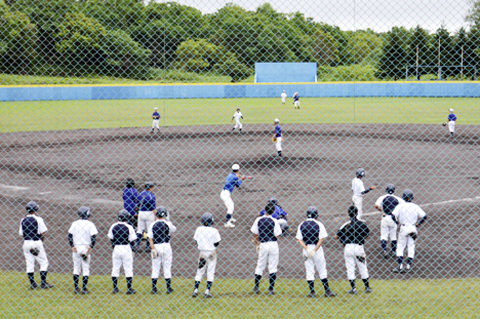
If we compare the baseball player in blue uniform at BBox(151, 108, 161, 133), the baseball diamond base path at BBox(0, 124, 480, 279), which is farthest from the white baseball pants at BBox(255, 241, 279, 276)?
the baseball player in blue uniform at BBox(151, 108, 161, 133)

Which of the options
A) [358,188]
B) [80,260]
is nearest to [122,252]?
[80,260]

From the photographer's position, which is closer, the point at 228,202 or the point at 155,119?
the point at 228,202

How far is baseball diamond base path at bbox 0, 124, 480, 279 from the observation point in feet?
36.2

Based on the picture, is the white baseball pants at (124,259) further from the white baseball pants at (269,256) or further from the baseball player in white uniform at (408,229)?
the baseball player in white uniform at (408,229)

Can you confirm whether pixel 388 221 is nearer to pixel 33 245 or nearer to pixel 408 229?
pixel 408 229

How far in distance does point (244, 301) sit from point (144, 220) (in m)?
3.90

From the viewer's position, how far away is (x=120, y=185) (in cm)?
1778

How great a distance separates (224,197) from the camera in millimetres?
13281

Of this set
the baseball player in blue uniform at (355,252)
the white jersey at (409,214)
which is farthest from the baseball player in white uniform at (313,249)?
the white jersey at (409,214)

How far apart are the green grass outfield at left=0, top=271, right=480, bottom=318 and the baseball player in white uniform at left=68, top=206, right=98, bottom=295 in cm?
32

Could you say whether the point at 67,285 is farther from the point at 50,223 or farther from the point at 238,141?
the point at 238,141

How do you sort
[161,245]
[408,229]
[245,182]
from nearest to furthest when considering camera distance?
[161,245] → [408,229] → [245,182]

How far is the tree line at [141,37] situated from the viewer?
9500 millimetres

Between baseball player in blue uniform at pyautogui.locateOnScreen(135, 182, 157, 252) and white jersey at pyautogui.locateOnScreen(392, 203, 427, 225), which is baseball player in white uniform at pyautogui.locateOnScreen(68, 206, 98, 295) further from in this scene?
white jersey at pyautogui.locateOnScreen(392, 203, 427, 225)
